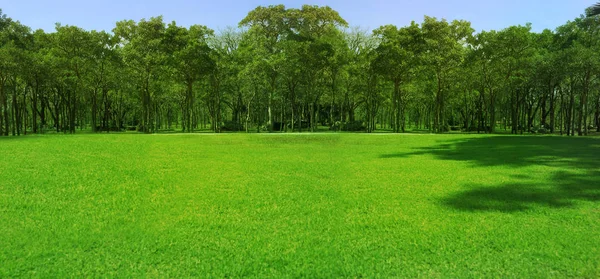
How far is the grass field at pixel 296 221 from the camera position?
4.22 metres

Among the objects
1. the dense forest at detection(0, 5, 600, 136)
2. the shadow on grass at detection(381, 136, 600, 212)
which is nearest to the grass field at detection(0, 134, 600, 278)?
the shadow on grass at detection(381, 136, 600, 212)

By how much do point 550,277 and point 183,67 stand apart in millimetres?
36230

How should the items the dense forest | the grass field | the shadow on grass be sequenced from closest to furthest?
1. the grass field
2. the shadow on grass
3. the dense forest

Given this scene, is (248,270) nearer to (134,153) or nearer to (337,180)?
(337,180)

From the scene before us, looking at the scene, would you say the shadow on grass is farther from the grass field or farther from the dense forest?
the dense forest

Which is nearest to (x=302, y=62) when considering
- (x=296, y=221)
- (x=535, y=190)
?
(x=535, y=190)

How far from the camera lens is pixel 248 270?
13.4 ft

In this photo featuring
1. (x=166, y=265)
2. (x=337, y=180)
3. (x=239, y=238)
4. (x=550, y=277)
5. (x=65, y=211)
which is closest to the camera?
(x=550, y=277)

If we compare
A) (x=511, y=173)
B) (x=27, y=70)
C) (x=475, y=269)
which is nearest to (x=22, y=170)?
→ (x=475, y=269)

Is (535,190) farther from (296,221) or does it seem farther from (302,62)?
(302,62)

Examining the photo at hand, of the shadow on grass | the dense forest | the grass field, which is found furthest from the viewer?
the dense forest

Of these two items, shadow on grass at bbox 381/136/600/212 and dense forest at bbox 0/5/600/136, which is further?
dense forest at bbox 0/5/600/136

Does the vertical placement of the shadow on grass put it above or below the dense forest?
below

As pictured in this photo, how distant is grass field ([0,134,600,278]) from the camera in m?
4.22
